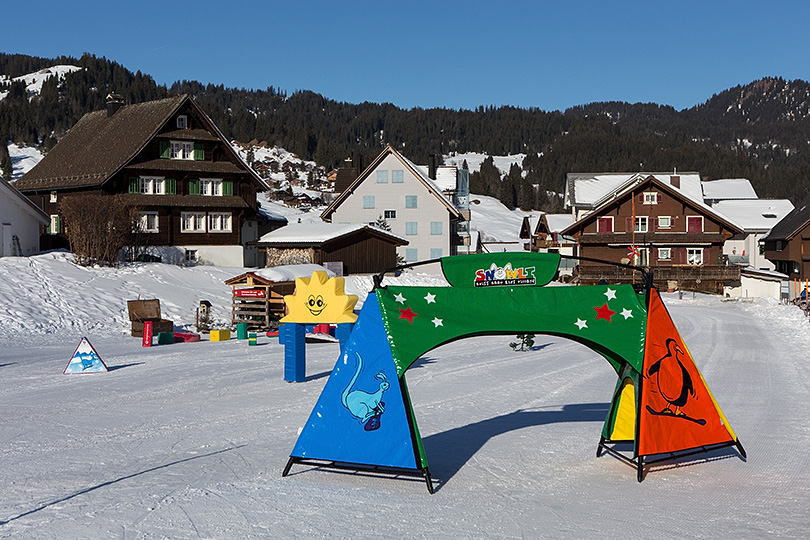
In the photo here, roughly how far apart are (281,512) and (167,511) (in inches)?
40.2

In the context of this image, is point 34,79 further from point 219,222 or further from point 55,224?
point 219,222

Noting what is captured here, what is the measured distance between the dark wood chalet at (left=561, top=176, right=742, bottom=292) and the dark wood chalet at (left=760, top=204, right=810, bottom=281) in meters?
5.55

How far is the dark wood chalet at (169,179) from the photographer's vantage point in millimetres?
42125

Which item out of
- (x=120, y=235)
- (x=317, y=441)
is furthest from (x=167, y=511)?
(x=120, y=235)

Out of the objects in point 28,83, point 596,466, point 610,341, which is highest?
point 28,83

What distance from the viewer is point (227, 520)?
22.0 ft

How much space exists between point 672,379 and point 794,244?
5550 centimetres

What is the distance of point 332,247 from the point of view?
4353cm

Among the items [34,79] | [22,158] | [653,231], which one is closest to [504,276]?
[653,231]

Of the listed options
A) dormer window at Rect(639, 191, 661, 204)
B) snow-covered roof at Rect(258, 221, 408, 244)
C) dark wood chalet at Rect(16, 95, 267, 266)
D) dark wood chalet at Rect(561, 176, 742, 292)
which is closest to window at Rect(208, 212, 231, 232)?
dark wood chalet at Rect(16, 95, 267, 266)

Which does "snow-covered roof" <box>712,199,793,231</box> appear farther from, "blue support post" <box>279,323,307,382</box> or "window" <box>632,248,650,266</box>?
"blue support post" <box>279,323,307,382</box>

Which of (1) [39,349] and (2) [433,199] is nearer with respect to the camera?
(1) [39,349]

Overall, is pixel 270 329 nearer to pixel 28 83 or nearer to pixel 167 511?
pixel 167 511

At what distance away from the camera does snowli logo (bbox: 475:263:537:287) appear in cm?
855
